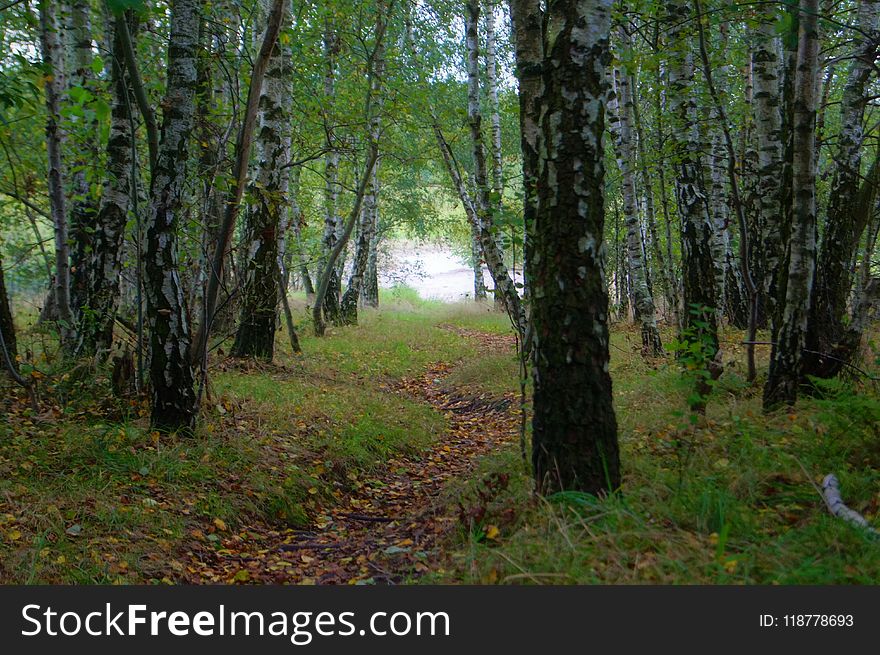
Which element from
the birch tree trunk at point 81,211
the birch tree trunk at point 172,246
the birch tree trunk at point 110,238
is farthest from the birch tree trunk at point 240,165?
the birch tree trunk at point 81,211

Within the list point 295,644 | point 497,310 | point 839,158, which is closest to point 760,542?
point 295,644

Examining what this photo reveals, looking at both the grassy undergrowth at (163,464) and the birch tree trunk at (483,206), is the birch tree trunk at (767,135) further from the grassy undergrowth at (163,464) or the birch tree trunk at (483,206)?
the grassy undergrowth at (163,464)

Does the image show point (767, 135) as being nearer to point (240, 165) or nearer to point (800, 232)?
point (800, 232)

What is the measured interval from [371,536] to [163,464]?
193cm

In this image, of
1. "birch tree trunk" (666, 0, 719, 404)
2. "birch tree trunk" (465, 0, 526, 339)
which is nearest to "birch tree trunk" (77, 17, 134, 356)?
"birch tree trunk" (465, 0, 526, 339)

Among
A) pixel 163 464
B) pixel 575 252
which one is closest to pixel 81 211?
pixel 163 464

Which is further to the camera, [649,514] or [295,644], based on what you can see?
[649,514]

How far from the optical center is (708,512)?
11.5 ft

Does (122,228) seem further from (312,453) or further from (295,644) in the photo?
(295,644)

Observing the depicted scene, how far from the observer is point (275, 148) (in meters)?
9.61

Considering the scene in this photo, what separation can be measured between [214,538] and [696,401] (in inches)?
142

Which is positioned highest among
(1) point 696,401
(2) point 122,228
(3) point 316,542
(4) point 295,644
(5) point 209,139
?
(5) point 209,139

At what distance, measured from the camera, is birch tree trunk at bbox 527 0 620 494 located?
374 cm

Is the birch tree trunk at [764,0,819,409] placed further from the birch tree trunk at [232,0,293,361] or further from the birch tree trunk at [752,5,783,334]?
the birch tree trunk at [232,0,293,361]
